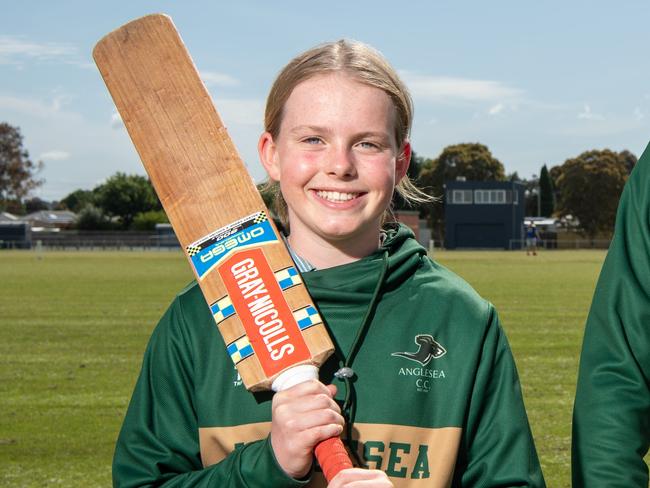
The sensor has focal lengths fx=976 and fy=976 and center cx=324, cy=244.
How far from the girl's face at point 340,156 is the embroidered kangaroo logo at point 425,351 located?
0.24 metres

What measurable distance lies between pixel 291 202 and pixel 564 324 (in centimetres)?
1054

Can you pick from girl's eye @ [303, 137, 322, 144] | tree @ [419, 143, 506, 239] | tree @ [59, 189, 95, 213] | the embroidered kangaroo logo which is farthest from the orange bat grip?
tree @ [59, 189, 95, 213]

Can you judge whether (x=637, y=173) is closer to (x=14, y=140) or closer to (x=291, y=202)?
(x=291, y=202)

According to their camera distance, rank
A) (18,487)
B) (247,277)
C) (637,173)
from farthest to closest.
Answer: (18,487)
(247,277)
(637,173)

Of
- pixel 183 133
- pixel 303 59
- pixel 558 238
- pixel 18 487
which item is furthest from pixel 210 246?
pixel 558 238

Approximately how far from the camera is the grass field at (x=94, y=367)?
5427mm

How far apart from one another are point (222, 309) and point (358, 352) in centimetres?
30

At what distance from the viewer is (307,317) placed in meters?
1.94

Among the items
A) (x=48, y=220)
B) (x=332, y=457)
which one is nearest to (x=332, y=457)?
(x=332, y=457)

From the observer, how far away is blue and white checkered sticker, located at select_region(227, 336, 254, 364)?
1938mm

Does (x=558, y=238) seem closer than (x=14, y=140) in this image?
Yes

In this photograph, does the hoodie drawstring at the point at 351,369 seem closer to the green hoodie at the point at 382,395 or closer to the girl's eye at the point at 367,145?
the green hoodie at the point at 382,395

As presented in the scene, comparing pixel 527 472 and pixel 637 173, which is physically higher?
pixel 637 173

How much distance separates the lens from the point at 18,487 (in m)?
4.87
